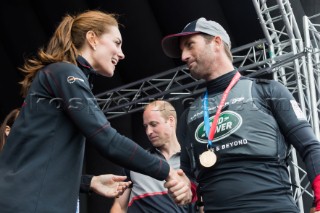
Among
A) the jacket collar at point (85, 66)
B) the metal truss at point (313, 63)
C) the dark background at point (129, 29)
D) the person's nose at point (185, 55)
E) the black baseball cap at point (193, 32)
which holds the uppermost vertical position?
the jacket collar at point (85, 66)

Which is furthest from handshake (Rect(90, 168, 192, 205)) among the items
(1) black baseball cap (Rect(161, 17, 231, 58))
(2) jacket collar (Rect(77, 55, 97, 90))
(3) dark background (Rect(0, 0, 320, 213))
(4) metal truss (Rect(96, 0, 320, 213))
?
(3) dark background (Rect(0, 0, 320, 213))

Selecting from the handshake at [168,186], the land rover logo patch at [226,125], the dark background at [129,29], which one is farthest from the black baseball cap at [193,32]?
the dark background at [129,29]

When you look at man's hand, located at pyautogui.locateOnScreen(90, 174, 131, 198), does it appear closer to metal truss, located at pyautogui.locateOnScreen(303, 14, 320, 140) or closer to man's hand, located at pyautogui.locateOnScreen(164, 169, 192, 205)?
man's hand, located at pyautogui.locateOnScreen(164, 169, 192, 205)

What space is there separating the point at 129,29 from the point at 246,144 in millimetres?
6159

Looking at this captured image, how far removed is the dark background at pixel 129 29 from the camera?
750cm

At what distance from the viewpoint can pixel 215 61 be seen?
2.58 m

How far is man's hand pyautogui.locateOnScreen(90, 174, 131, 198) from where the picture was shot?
2348 mm

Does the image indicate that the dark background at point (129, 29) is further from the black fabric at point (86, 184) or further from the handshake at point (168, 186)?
the handshake at point (168, 186)

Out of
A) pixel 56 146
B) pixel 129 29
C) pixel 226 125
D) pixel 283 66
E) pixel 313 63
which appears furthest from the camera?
pixel 129 29

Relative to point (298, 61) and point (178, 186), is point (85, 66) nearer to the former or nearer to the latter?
point (178, 186)

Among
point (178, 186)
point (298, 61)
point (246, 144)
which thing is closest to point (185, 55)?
point (246, 144)

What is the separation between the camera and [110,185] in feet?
7.84

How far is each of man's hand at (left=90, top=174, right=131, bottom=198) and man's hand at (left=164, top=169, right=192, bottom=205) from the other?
0.69 feet

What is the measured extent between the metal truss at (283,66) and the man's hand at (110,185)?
2.74 meters
